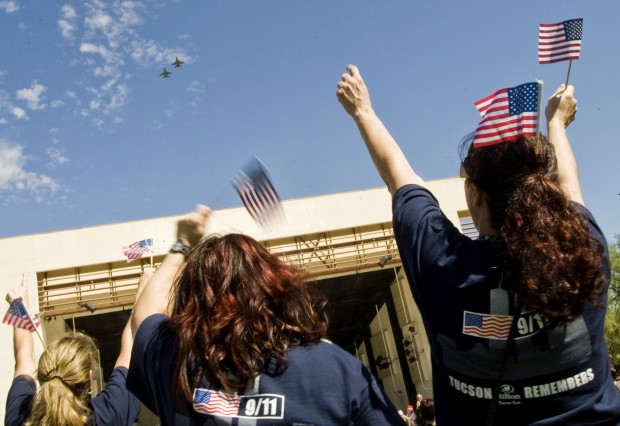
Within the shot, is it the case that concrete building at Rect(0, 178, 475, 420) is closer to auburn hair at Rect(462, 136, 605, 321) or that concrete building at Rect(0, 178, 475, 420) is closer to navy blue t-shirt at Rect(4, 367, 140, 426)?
navy blue t-shirt at Rect(4, 367, 140, 426)

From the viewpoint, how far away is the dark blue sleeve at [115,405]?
9.87ft

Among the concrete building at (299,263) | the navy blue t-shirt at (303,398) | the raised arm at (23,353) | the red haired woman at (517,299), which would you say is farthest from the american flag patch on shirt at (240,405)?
the concrete building at (299,263)

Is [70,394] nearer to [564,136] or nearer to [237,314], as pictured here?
[237,314]

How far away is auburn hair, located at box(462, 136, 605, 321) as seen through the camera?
1796mm

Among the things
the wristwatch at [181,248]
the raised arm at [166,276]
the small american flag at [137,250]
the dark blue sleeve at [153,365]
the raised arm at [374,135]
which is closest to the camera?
the dark blue sleeve at [153,365]

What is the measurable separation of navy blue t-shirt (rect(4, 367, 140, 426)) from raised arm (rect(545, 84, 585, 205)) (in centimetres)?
214

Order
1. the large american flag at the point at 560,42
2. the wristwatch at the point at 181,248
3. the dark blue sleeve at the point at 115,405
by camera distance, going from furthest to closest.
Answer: the large american flag at the point at 560,42
the dark blue sleeve at the point at 115,405
the wristwatch at the point at 181,248

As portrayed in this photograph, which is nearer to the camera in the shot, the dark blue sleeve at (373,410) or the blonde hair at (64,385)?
the dark blue sleeve at (373,410)

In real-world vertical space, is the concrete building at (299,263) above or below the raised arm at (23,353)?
above

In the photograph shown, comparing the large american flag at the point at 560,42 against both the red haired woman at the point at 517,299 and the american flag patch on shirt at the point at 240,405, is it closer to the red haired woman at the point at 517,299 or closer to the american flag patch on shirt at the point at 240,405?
the red haired woman at the point at 517,299

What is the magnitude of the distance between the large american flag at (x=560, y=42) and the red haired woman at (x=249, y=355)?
3.95m

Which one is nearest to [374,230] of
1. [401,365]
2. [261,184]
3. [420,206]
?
[401,365]

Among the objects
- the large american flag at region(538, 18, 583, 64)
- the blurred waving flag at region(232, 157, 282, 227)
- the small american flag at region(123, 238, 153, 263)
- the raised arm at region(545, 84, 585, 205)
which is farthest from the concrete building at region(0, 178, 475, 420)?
the raised arm at region(545, 84, 585, 205)

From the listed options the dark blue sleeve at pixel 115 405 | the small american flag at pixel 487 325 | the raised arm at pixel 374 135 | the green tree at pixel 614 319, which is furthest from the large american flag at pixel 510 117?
the green tree at pixel 614 319
